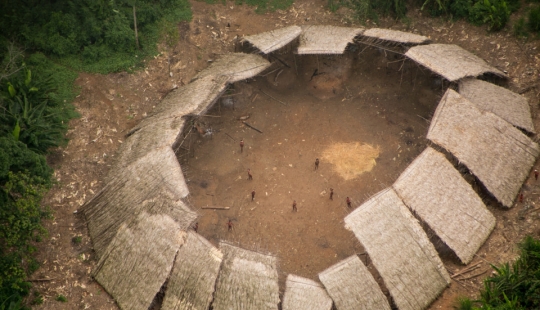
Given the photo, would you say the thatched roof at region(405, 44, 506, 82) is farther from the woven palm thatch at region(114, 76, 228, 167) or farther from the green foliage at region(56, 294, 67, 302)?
the green foliage at region(56, 294, 67, 302)

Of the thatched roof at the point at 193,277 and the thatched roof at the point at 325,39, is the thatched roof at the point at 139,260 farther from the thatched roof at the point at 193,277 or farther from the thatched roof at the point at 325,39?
the thatched roof at the point at 325,39

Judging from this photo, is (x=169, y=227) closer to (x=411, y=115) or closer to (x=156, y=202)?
(x=156, y=202)

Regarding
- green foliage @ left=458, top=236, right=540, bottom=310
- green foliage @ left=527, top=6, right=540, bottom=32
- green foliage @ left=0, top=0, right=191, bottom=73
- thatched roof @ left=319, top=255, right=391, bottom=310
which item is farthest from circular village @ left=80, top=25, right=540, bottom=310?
green foliage @ left=0, top=0, right=191, bottom=73

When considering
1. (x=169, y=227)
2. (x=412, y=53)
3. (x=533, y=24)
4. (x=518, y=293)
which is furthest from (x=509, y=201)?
(x=169, y=227)

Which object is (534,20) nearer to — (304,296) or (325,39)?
(325,39)

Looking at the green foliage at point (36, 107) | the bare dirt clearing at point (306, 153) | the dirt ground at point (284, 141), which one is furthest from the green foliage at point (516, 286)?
the green foliage at point (36, 107)

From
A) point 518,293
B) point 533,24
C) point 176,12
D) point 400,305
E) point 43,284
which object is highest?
point 533,24
